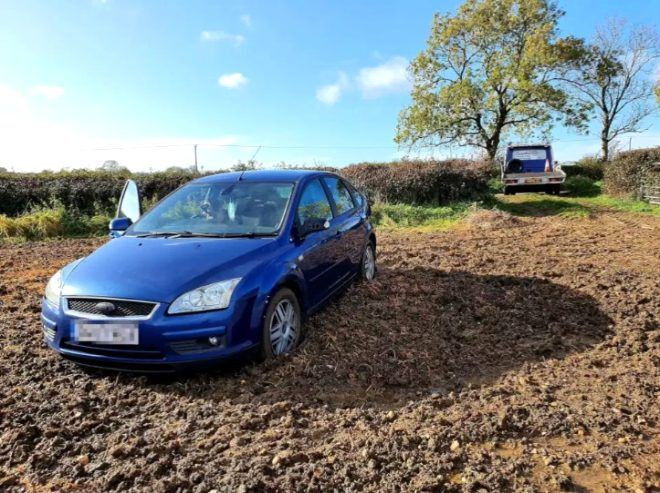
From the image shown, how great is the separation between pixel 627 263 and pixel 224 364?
5889 millimetres

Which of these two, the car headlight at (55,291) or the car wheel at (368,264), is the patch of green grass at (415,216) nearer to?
the car wheel at (368,264)

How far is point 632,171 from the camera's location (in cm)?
1502

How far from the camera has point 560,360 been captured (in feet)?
12.6

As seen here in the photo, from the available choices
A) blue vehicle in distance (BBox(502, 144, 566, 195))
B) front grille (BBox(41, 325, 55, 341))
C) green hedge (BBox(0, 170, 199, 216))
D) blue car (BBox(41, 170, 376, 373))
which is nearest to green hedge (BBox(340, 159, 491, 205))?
blue vehicle in distance (BBox(502, 144, 566, 195))

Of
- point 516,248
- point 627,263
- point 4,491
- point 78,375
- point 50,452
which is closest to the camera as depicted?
point 4,491

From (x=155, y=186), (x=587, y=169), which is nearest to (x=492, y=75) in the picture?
(x=587, y=169)

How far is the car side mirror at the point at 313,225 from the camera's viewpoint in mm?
4262

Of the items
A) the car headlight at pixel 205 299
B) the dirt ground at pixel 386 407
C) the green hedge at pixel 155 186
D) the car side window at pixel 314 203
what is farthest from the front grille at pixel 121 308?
the green hedge at pixel 155 186

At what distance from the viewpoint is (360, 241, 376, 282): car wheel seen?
594cm

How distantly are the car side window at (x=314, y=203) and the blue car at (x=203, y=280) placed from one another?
0.05ft

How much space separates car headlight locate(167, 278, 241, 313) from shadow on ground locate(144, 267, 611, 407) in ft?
1.46

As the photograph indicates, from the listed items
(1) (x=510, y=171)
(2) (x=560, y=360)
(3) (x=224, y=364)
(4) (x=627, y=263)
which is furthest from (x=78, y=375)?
(1) (x=510, y=171)

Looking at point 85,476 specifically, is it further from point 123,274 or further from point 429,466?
point 429,466

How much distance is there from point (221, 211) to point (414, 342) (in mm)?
2094
